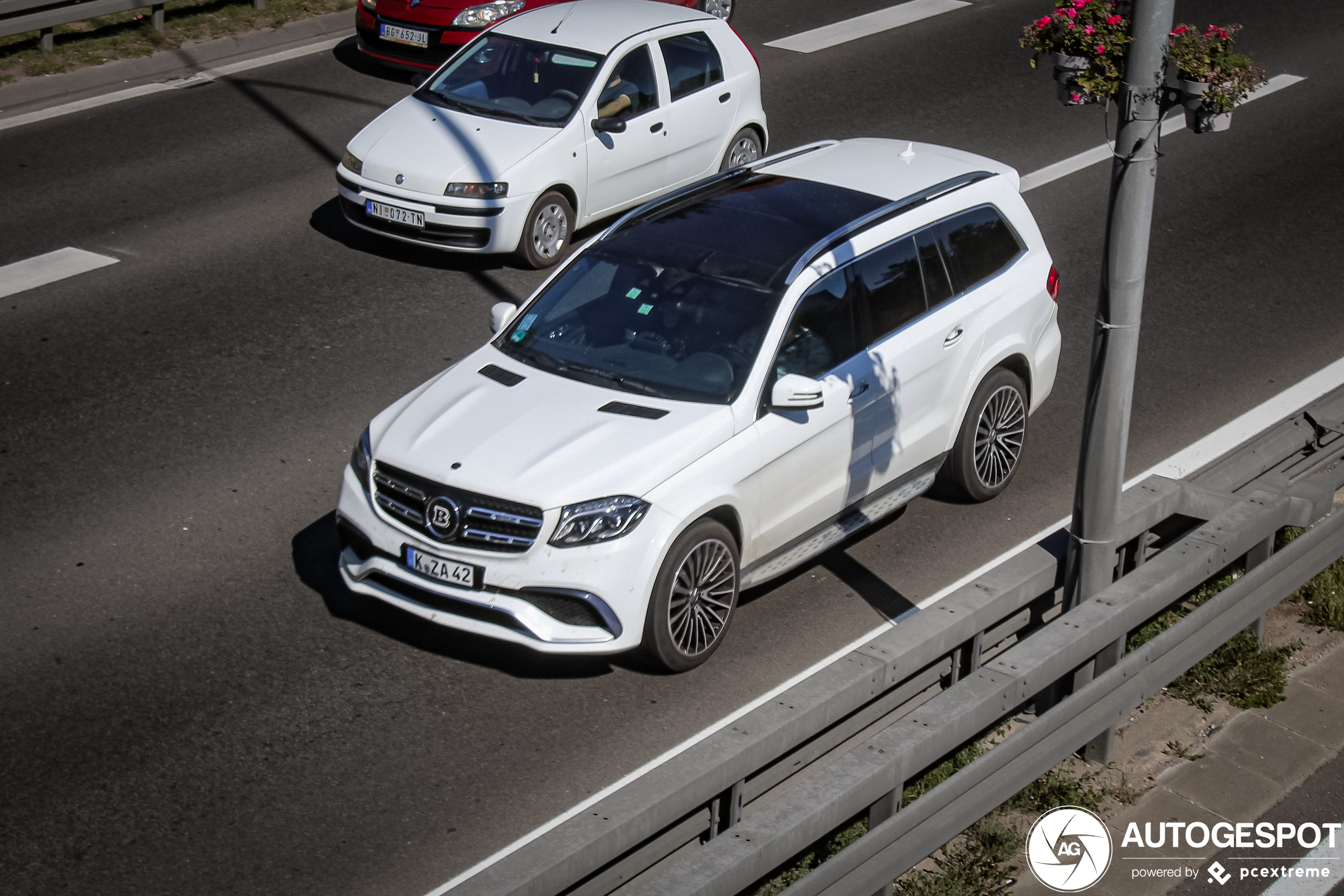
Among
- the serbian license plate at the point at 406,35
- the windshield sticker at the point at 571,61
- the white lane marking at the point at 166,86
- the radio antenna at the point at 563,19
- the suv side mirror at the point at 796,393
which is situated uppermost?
the radio antenna at the point at 563,19

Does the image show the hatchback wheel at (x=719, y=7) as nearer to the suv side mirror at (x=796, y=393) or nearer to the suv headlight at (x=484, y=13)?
the suv headlight at (x=484, y=13)

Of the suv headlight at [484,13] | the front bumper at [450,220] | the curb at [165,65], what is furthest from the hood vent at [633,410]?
the curb at [165,65]

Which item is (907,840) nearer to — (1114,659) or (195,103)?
(1114,659)

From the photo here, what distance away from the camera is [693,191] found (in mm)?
8352

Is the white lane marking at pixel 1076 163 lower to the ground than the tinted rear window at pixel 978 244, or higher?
lower

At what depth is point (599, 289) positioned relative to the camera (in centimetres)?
764

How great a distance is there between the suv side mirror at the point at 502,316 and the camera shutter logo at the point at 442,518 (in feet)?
4.83

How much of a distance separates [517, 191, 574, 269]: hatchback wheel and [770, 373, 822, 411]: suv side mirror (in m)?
5.07

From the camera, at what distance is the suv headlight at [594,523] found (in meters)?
6.39

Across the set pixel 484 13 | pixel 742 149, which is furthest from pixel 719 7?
pixel 742 149

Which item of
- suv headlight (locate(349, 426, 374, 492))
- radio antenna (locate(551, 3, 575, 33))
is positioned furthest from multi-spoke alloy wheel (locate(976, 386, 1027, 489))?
radio antenna (locate(551, 3, 575, 33))

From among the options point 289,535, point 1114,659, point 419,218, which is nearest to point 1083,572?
point 1114,659

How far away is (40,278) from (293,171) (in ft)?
9.67

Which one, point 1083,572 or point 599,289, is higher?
point 599,289
